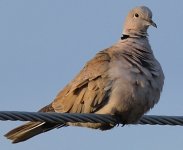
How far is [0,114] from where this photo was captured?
5344mm

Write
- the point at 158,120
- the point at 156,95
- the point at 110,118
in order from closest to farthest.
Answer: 1. the point at 158,120
2. the point at 110,118
3. the point at 156,95

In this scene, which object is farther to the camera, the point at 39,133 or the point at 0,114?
the point at 39,133

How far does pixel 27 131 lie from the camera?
735 cm

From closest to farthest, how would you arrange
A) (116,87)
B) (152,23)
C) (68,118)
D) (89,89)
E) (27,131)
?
(68,118), (116,87), (89,89), (27,131), (152,23)

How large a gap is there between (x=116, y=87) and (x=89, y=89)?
13.3 inches

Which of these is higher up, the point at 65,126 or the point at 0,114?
the point at 0,114

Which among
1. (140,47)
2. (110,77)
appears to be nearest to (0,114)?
(110,77)

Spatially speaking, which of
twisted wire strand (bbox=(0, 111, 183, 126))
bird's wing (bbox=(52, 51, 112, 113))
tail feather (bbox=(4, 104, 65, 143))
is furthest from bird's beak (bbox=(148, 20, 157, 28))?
twisted wire strand (bbox=(0, 111, 183, 126))

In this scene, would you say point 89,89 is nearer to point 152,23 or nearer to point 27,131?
point 27,131

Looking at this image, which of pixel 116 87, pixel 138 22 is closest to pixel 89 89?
pixel 116 87

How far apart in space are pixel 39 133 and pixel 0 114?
6.84ft

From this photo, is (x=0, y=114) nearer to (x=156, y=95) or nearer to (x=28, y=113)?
(x=28, y=113)

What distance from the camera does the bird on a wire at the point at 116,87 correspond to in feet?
23.0

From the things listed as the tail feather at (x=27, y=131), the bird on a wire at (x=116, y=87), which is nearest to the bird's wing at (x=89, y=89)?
the bird on a wire at (x=116, y=87)
